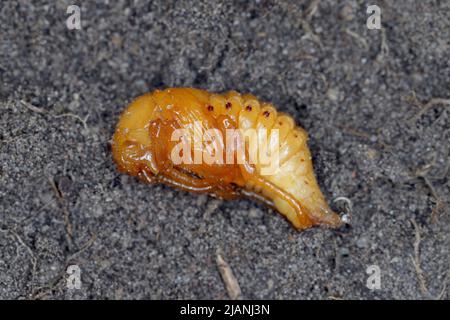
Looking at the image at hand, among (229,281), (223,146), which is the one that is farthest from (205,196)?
(229,281)

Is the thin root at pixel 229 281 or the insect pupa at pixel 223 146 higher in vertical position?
the insect pupa at pixel 223 146

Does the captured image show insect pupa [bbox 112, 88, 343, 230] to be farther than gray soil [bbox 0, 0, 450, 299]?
No

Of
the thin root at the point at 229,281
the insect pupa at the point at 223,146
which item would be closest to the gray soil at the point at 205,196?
the thin root at the point at 229,281

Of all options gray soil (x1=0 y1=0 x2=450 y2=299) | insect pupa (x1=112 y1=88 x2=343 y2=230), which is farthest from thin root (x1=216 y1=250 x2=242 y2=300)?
insect pupa (x1=112 y1=88 x2=343 y2=230)

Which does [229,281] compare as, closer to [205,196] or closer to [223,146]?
[205,196]

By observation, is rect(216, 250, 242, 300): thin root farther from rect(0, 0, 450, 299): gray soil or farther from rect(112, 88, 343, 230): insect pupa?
rect(112, 88, 343, 230): insect pupa

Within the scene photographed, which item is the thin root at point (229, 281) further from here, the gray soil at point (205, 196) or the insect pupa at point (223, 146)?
the insect pupa at point (223, 146)
